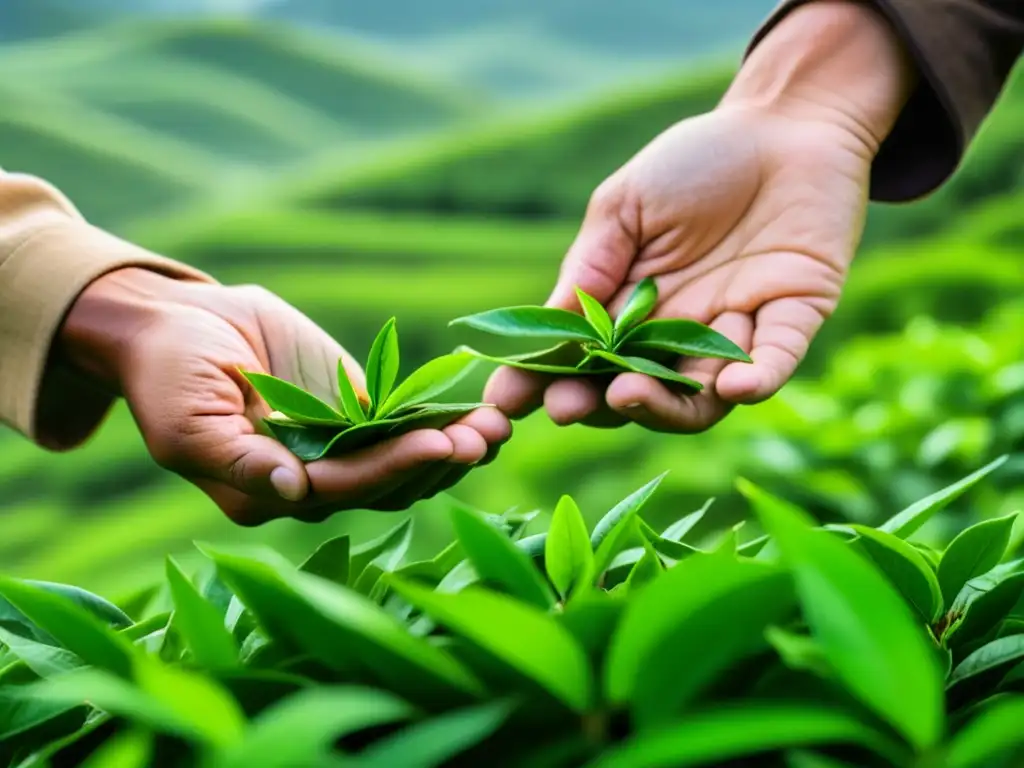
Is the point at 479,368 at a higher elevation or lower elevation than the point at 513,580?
lower

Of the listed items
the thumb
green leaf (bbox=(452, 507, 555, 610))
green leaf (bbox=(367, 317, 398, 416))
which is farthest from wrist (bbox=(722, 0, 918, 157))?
green leaf (bbox=(452, 507, 555, 610))

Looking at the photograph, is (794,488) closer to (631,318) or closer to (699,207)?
(699,207)

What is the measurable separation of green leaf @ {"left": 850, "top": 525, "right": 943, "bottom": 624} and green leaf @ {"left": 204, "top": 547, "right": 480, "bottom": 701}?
0.17 meters

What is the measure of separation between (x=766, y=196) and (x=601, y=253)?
0.59 ft

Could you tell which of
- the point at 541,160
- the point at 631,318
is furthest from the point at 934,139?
the point at 541,160

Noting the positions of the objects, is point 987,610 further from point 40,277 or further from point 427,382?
point 40,277

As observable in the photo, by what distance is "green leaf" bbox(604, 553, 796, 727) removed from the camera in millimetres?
289

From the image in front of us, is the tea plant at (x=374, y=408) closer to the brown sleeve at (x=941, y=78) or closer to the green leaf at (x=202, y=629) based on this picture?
the green leaf at (x=202, y=629)

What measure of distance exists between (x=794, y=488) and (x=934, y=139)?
0.67 meters

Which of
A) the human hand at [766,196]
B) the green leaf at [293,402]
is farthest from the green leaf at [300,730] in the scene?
the human hand at [766,196]

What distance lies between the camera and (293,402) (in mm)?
634

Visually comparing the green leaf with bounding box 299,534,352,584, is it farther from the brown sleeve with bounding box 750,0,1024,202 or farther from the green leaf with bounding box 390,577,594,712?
the brown sleeve with bounding box 750,0,1024,202

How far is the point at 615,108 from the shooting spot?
4.23 metres

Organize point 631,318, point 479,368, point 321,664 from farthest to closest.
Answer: point 479,368 → point 631,318 → point 321,664
